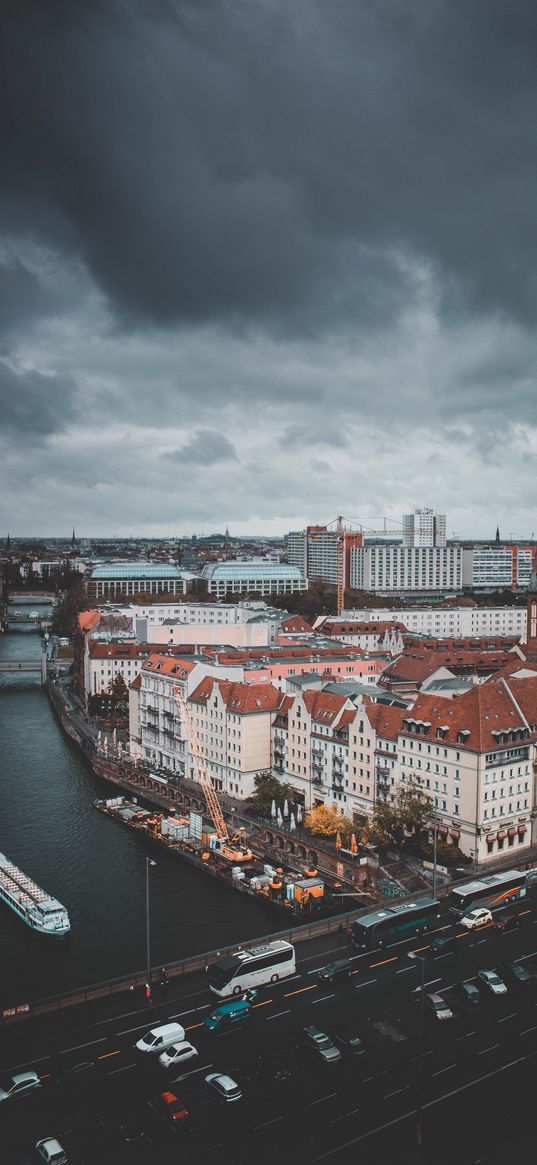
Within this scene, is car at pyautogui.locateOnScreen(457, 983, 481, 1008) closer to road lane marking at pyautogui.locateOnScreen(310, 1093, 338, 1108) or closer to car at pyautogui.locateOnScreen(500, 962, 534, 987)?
car at pyautogui.locateOnScreen(500, 962, 534, 987)

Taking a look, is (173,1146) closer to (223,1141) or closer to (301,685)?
(223,1141)

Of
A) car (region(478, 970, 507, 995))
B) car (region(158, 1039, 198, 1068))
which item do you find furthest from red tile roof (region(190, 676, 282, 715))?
car (region(158, 1039, 198, 1068))

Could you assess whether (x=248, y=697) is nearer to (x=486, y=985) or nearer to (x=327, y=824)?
(x=327, y=824)

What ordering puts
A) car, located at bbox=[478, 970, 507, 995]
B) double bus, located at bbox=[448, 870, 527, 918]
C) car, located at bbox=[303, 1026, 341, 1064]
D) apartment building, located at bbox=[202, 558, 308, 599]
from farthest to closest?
apartment building, located at bbox=[202, 558, 308, 599]
double bus, located at bbox=[448, 870, 527, 918]
car, located at bbox=[478, 970, 507, 995]
car, located at bbox=[303, 1026, 341, 1064]

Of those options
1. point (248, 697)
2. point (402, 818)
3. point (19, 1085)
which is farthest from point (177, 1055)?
point (248, 697)

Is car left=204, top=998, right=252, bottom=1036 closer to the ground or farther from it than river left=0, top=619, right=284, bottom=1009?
farther from it

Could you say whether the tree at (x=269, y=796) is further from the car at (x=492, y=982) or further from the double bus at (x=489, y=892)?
the car at (x=492, y=982)

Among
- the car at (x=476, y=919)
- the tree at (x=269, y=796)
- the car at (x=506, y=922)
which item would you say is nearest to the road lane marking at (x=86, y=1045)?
the car at (x=476, y=919)
